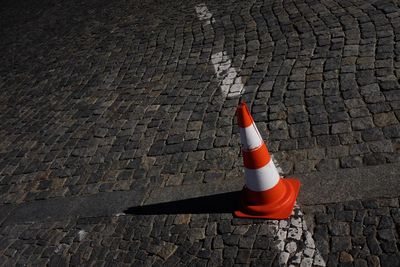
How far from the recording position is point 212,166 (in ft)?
16.5

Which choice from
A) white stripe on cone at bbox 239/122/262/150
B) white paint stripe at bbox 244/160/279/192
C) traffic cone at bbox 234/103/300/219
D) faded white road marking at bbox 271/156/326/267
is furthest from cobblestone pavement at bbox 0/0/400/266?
white stripe on cone at bbox 239/122/262/150

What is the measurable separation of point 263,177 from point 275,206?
0.26 metres

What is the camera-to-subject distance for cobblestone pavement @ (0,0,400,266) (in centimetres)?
407

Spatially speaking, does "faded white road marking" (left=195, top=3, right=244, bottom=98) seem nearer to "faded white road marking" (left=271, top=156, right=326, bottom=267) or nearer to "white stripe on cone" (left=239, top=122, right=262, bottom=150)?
"white stripe on cone" (left=239, top=122, right=262, bottom=150)

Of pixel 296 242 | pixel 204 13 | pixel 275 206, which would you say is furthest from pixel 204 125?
pixel 204 13

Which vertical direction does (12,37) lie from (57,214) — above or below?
below

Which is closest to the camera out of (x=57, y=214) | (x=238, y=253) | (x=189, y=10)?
(x=238, y=253)

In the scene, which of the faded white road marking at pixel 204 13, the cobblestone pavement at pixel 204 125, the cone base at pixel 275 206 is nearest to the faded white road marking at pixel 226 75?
the cobblestone pavement at pixel 204 125

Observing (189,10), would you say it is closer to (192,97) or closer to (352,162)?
(192,97)

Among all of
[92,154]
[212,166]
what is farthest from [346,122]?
[92,154]

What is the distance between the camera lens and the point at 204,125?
5684 mm

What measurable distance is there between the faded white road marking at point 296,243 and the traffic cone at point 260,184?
8cm

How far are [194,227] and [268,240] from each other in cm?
70

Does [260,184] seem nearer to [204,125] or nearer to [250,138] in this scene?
[250,138]
